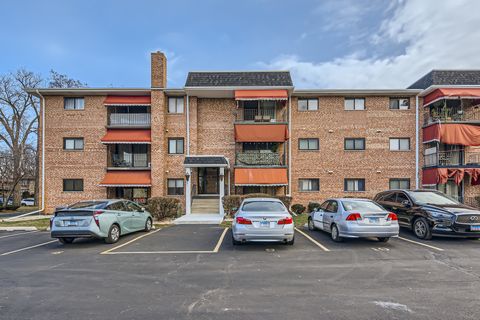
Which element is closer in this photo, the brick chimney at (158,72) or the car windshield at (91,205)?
the car windshield at (91,205)

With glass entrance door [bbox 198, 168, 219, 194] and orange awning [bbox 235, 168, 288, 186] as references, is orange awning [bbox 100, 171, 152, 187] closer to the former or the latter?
glass entrance door [bbox 198, 168, 219, 194]

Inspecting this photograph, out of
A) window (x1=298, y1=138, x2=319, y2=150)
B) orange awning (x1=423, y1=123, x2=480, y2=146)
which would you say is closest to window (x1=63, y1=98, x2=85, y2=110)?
window (x1=298, y1=138, x2=319, y2=150)

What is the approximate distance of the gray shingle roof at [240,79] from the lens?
20.4 m

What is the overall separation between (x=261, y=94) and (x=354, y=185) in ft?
31.4

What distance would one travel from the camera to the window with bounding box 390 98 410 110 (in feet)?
69.7

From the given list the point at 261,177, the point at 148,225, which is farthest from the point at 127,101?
the point at 148,225

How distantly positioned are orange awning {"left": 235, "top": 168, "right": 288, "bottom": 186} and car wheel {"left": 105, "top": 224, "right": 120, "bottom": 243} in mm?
10118

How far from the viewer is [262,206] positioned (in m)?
9.34

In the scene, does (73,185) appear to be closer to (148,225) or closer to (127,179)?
(127,179)

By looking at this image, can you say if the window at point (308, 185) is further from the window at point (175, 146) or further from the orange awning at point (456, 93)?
the orange awning at point (456, 93)

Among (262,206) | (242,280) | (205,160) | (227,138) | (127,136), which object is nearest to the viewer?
(242,280)

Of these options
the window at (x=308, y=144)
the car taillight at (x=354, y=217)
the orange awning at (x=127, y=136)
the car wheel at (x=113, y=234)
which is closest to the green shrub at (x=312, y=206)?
the window at (x=308, y=144)

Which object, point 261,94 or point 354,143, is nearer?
point 261,94

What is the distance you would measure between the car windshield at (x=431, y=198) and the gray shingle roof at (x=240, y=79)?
11293 millimetres
